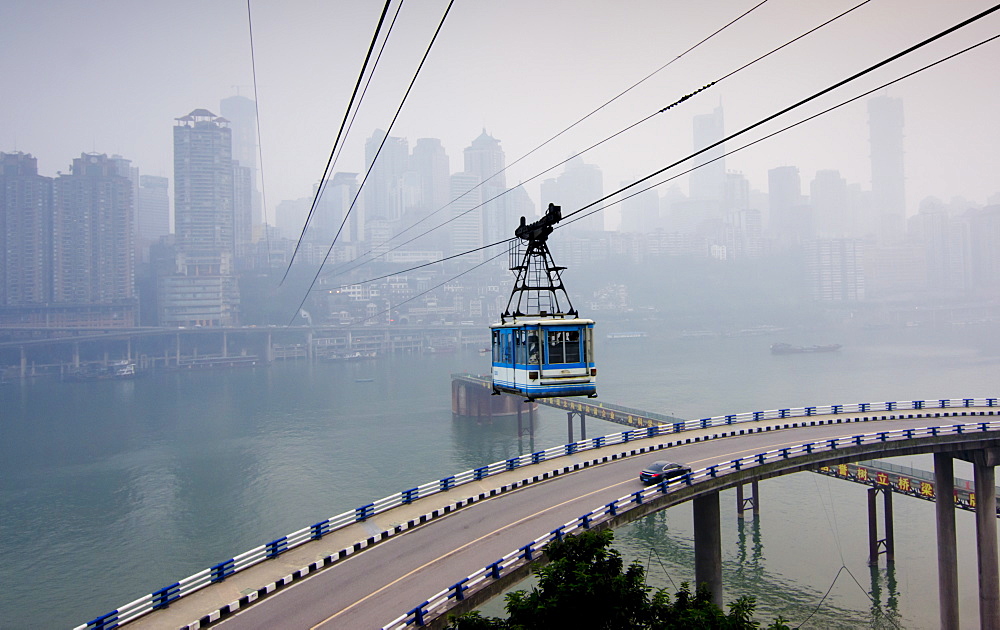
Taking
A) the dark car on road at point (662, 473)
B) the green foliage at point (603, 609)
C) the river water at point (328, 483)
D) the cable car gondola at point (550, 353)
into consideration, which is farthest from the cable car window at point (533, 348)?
the river water at point (328, 483)

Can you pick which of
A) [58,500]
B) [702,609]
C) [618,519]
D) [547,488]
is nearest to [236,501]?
[58,500]

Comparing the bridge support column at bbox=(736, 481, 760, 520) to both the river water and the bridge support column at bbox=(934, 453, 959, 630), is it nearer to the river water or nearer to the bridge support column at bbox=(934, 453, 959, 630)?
the river water

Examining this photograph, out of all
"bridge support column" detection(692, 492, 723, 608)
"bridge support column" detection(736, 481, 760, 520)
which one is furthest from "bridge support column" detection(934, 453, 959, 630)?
"bridge support column" detection(736, 481, 760, 520)

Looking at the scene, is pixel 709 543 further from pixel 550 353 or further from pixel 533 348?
pixel 533 348

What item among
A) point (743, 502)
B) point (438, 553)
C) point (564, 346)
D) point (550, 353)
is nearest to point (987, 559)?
point (743, 502)

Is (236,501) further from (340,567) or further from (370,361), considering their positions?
(370,361)

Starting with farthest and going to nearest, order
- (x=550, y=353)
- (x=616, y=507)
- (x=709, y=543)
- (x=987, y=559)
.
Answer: (x=987, y=559)
(x=709, y=543)
(x=616, y=507)
(x=550, y=353)

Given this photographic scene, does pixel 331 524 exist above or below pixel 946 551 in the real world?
above
